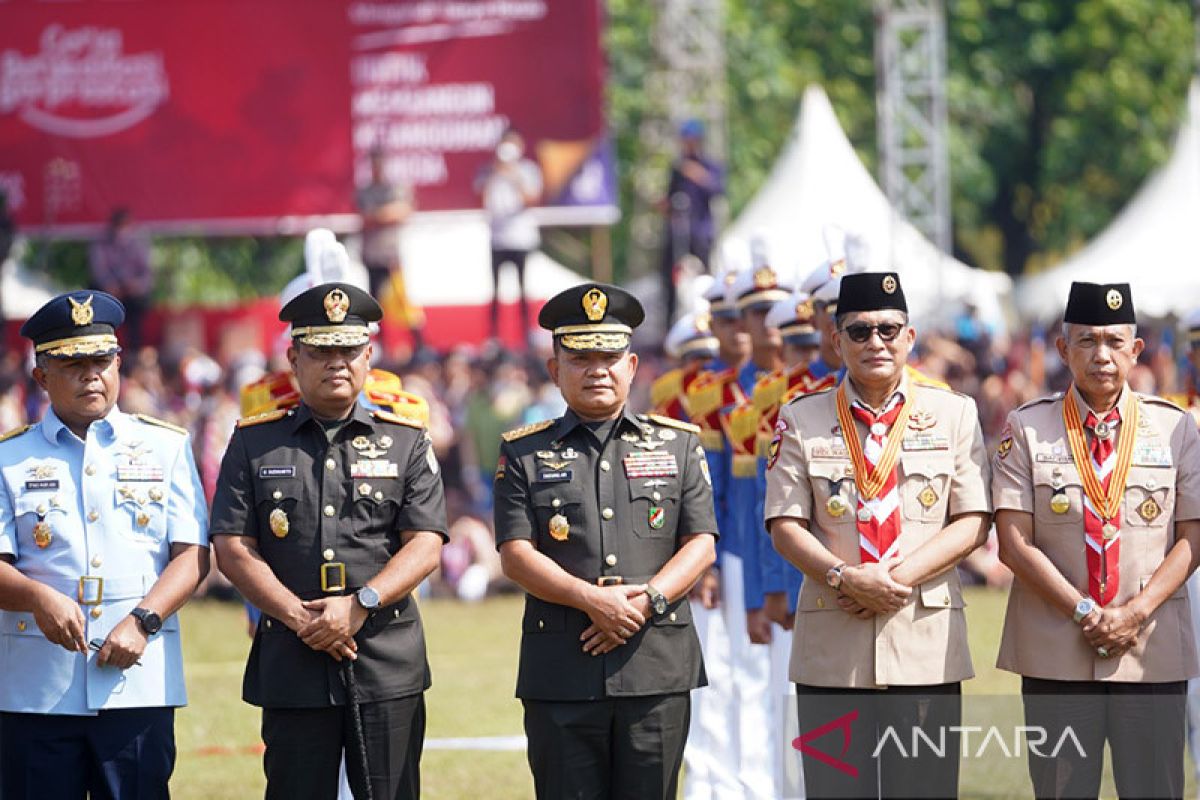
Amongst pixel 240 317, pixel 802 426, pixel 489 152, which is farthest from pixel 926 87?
pixel 802 426

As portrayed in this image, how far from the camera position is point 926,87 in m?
25.4

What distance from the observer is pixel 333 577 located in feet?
22.2

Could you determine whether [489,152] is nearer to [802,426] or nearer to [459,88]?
[459,88]

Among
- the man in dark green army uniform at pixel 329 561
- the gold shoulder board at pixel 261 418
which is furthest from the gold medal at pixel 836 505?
the gold shoulder board at pixel 261 418

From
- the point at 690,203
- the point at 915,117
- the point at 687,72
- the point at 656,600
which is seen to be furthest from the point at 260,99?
the point at 656,600

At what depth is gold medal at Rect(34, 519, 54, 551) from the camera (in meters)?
6.81

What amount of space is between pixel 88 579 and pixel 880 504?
2.63 metres

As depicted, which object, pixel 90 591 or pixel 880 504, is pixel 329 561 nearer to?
pixel 90 591

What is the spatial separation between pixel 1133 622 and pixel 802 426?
4.11 feet

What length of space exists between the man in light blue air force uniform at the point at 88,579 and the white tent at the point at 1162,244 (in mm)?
18288

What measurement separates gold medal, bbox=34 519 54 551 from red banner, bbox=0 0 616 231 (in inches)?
645

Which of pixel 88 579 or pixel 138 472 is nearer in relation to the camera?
pixel 88 579

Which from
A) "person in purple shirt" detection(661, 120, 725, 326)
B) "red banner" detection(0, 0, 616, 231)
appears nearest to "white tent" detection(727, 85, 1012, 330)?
"person in purple shirt" detection(661, 120, 725, 326)

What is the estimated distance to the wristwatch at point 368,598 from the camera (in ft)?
21.9
